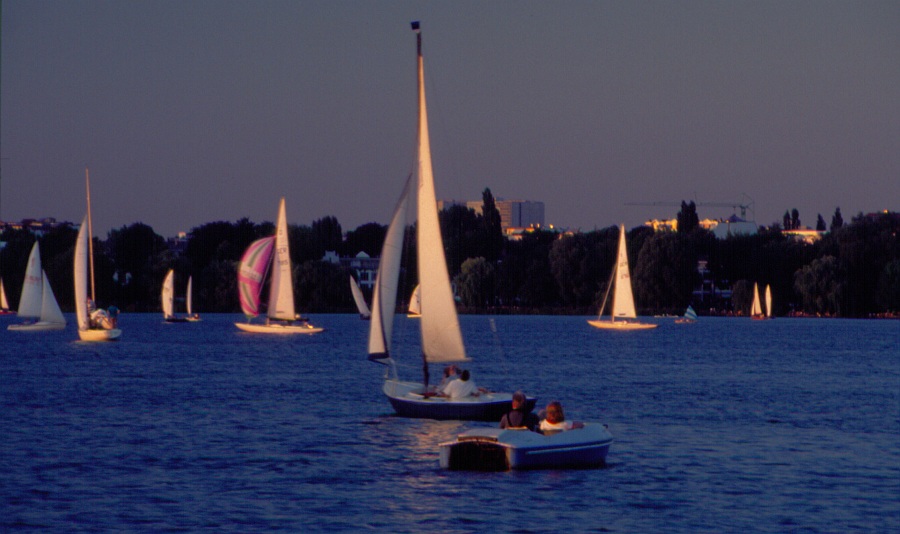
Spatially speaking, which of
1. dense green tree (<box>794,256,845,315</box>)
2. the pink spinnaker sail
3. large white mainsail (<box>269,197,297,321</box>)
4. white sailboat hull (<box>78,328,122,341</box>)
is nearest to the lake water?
white sailboat hull (<box>78,328,122,341</box>)

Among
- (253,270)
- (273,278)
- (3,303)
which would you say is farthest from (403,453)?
(3,303)

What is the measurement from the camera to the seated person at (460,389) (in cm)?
3978

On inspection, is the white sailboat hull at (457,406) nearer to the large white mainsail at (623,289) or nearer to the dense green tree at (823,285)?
the large white mainsail at (623,289)

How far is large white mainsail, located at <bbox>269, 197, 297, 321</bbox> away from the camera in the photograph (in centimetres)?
10131

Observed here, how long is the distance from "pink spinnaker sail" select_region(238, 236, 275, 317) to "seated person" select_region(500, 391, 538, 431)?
7466 centimetres

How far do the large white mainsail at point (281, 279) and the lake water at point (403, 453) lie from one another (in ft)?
68.8

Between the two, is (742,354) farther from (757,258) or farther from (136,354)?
(757,258)

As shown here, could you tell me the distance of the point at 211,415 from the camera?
49.3 m

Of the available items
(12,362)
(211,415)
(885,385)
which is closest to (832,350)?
(885,385)

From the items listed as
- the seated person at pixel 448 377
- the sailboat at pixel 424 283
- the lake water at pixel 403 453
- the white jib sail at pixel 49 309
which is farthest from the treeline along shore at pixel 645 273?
the seated person at pixel 448 377

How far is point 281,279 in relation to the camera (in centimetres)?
10169

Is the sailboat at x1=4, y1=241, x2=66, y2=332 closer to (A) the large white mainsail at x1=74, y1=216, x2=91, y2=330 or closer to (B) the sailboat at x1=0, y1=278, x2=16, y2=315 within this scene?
(A) the large white mainsail at x1=74, y1=216, x2=91, y2=330

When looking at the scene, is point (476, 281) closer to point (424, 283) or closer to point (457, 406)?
point (424, 283)

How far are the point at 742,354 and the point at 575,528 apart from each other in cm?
7446
